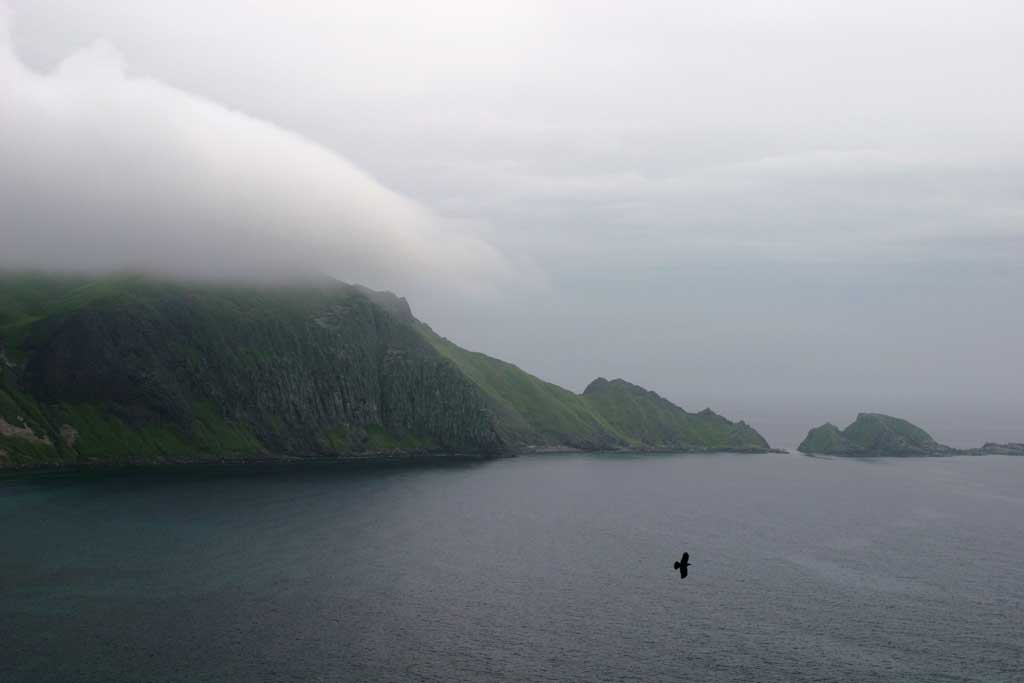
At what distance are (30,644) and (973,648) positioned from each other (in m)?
145

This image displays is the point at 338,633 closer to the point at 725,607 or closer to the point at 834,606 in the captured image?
the point at 725,607

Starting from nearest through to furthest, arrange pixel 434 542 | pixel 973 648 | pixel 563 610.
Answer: pixel 973 648
pixel 563 610
pixel 434 542

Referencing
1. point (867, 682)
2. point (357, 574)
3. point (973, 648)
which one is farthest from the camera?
point (357, 574)

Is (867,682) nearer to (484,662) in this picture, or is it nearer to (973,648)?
(973,648)

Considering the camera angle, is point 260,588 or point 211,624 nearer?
point 211,624

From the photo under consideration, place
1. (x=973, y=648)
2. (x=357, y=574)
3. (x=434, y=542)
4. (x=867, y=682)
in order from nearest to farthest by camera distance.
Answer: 1. (x=867, y=682)
2. (x=973, y=648)
3. (x=357, y=574)
4. (x=434, y=542)

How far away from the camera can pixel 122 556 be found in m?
170

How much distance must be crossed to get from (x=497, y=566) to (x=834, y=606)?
2720 inches

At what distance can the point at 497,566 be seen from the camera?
174500 millimetres

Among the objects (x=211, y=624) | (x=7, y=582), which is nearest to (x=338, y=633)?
(x=211, y=624)

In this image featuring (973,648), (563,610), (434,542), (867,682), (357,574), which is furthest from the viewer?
(434,542)

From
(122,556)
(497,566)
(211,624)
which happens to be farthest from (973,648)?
(122,556)

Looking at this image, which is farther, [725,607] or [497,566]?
[497,566]

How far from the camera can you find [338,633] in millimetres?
127562
